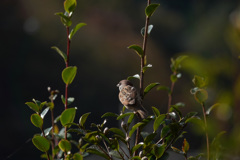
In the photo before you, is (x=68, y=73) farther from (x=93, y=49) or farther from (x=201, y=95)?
(x=93, y=49)

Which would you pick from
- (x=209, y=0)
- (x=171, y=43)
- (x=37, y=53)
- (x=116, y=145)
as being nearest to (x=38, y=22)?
(x=37, y=53)

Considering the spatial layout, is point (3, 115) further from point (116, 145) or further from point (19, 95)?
point (116, 145)

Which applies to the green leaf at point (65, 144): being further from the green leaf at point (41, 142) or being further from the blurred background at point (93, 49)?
the blurred background at point (93, 49)

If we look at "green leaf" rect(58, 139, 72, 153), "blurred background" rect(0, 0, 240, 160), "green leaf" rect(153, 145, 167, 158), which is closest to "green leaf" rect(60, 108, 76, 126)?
"green leaf" rect(58, 139, 72, 153)

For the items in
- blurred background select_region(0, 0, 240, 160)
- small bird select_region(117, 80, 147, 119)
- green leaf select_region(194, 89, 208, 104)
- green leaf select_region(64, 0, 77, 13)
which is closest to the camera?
green leaf select_region(194, 89, 208, 104)

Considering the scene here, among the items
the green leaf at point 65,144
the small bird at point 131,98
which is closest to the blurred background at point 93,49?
the small bird at point 131,98

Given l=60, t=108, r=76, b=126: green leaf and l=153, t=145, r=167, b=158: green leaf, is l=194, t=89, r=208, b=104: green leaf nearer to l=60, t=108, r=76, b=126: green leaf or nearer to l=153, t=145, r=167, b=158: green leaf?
l=153, t=145, r=167, b=158: green leaf

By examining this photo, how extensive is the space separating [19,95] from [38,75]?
29cm

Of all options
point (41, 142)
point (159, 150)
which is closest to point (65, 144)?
point (41, 142)

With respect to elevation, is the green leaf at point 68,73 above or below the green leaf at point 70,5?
below

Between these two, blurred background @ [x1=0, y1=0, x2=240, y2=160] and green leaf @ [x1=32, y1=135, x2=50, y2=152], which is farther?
blurred background @ [x1=0, y1=0, x2=240, y2=160]

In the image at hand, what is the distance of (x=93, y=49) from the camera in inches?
167

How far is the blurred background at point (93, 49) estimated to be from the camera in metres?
3.82

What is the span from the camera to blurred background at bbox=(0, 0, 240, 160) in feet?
12.5
